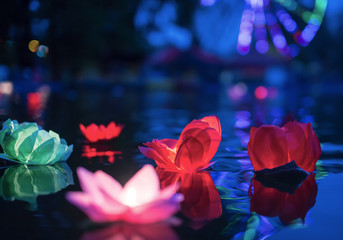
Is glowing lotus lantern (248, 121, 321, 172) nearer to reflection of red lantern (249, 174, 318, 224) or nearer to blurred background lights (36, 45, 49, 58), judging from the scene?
reflection of red lantern (249, 174, 318, 224)

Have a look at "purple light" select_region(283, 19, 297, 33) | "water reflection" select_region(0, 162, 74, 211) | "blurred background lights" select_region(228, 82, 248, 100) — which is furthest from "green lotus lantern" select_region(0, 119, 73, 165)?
"purple light" select_region(283, 19, 297, 33)

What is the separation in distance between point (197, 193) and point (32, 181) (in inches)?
34.3

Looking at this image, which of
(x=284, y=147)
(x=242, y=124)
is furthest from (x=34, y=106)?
(x=284, y=147)

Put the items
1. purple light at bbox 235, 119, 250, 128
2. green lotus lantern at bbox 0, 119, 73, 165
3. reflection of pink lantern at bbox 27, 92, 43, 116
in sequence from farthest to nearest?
reflection of pink lantern at bbox 27, 92, 43, 116 → purple light at bbox 235, 119, 250, 128 → green lotus lantern at bbox 0, 119, 73, 165

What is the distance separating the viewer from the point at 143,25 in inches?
1409

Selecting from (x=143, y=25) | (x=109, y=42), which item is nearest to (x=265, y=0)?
(x=109, y=42)

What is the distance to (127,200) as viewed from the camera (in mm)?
1615

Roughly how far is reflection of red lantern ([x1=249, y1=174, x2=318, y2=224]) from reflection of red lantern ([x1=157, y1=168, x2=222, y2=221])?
167 millimetres

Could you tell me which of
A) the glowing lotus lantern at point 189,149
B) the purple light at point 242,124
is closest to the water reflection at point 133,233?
the glowing lotus lantern at point 189,149

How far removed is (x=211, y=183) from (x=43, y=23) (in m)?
26.8

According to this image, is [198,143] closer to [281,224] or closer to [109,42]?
[281,224]

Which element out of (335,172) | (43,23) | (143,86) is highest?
(43,23)

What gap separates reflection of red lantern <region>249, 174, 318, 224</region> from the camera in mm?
1827

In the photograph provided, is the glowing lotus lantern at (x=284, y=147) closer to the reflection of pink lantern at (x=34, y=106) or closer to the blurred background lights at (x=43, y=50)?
the reflection of pink lantern at (x=34, y=106)
